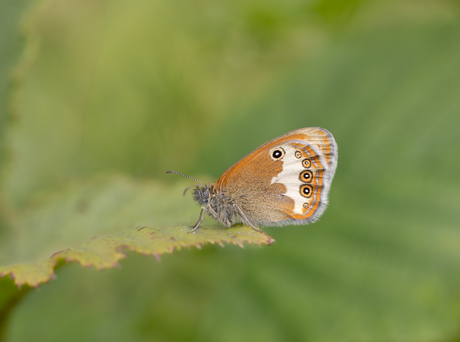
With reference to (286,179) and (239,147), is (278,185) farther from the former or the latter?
(239,147)

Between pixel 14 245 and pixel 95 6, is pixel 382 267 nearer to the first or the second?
pixel 14 245

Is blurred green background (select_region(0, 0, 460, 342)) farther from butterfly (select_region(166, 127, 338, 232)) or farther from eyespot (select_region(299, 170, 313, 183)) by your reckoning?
eyespot (select_region(299, 170, 313, 183))

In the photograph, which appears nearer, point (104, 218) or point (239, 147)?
point (104, 218)

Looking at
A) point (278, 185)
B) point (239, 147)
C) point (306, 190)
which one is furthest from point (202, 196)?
point (239, 147)

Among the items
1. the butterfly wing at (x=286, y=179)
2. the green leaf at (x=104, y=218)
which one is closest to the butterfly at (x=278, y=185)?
the butterfly wing at (x=286, y=179)

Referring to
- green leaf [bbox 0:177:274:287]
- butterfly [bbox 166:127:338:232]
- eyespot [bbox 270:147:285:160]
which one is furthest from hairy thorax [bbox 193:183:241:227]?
eyespot [bbox 270:147:285:160]

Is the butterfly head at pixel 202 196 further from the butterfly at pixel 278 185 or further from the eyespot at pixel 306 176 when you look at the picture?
the eyespot at pixel 306 176

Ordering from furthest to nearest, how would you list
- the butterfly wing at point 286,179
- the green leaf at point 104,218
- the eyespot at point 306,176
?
the eyespot at point 306,176 < the butterfly wing at point 286,179 < the green leaf at point 104,218

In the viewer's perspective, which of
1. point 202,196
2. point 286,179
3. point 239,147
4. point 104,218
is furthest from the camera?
point 239,147
